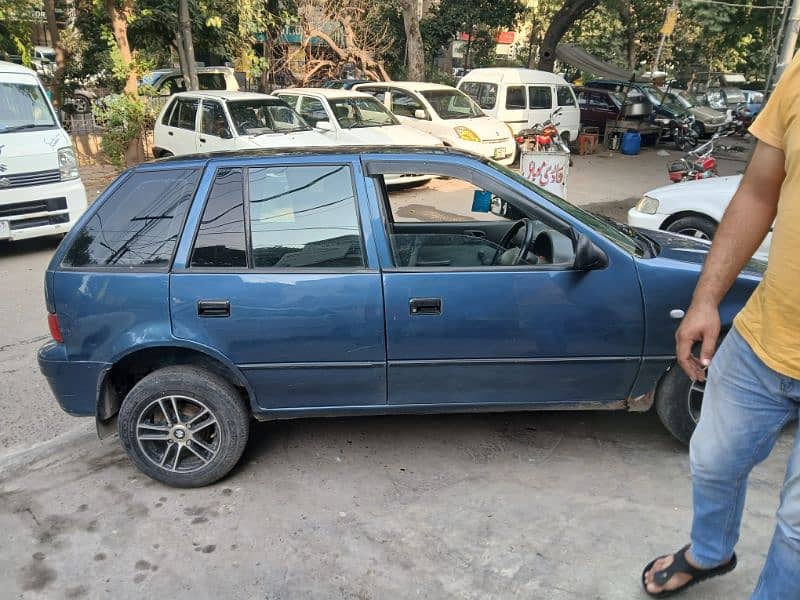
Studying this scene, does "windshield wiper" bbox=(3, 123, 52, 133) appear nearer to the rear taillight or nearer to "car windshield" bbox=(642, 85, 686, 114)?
the rear taillight

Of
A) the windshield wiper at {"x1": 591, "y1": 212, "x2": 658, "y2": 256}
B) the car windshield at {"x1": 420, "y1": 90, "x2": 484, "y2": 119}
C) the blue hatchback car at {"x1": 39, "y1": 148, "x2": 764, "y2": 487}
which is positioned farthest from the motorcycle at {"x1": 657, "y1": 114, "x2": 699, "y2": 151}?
the blue hatchback car at {"x1": 39, "y1": 148, "x2": 764, "y2": 487}

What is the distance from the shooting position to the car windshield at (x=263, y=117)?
32.3 ft

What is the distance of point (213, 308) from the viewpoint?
3043mm

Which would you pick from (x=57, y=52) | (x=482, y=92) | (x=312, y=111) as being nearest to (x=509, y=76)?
(x=482, y=92)

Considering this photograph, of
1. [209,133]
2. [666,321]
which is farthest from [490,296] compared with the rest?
[209,133]

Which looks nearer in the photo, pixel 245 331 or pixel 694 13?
pixel 245 331

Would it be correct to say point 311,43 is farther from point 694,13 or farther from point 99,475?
point 99,475

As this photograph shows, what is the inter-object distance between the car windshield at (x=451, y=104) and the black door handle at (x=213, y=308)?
1009cm

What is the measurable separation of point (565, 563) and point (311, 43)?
19.8 metres

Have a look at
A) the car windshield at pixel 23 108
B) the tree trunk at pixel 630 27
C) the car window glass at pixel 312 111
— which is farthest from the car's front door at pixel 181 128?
the tree trunk at pixel 630 27

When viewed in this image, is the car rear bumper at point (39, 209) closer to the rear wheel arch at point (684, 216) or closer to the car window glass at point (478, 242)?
the car window glass at point (478, 242)

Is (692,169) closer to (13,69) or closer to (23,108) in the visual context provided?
(23,108)

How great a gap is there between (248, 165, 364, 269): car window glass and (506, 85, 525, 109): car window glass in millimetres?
12226

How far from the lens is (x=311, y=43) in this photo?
1992cm
